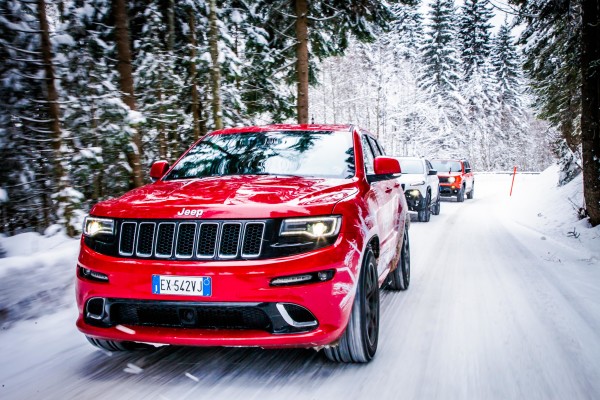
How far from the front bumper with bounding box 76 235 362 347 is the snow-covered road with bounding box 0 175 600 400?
1.20ft

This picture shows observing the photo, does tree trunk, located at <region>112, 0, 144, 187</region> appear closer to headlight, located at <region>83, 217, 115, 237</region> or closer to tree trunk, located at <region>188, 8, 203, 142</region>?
tree trunk, located at <region>188, 8, 203, 142</region>

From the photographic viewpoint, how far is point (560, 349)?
150 inches

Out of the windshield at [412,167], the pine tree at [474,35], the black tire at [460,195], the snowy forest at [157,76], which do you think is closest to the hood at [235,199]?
the snowy forest at [157,76]

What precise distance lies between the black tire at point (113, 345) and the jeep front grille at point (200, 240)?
0.85 m

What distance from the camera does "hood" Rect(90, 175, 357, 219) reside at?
2.98m

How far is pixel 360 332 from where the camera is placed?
3275 millimetres

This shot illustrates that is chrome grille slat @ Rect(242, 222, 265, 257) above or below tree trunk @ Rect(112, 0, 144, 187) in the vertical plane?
below

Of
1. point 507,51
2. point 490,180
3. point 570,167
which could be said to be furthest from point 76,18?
point 507,51

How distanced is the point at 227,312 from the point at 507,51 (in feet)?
185

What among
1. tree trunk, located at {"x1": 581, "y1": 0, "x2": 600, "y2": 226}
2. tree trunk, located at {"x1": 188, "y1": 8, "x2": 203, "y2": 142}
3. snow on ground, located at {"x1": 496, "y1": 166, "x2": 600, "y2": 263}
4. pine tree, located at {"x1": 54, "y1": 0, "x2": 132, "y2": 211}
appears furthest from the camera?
tree trunk, located at {"x1": 188, "y1": 8, "x2": 203, "y2": 142}

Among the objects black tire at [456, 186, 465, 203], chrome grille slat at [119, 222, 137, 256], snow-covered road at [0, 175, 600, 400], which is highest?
chrome grille slat at [119, 222, 137, 256]

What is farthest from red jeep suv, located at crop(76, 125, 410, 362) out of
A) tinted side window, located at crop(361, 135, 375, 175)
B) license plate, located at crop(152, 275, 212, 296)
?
tinted side window, located at crop(361, 135, 375, 175)

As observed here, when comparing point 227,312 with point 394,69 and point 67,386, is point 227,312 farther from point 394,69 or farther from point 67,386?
point 394,69

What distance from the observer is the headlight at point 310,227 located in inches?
116
